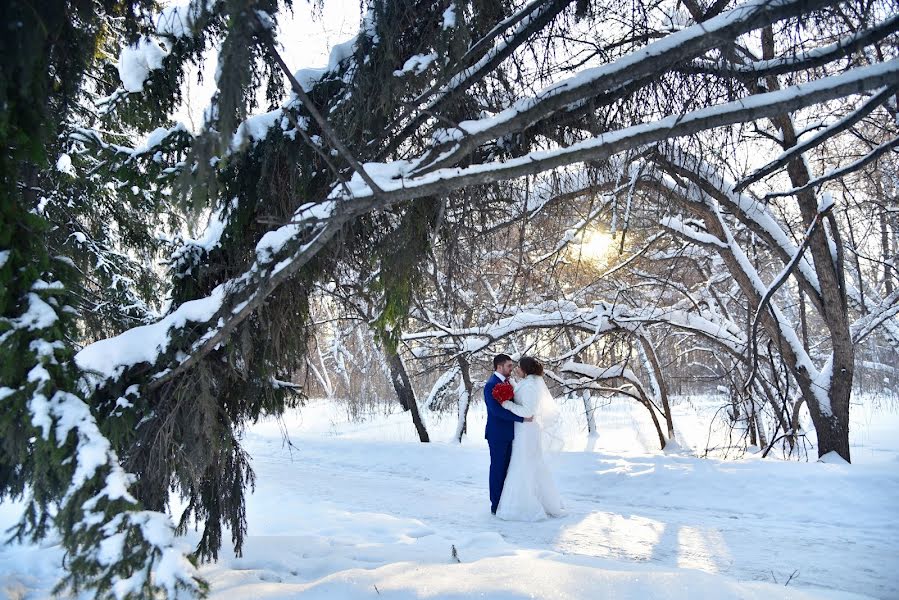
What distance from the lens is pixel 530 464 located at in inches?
258

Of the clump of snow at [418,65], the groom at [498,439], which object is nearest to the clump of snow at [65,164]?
the clump of snow at [418,65]

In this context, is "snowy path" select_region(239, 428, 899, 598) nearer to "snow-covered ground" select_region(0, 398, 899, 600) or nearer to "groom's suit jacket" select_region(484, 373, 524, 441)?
"snow-covered ground" select_region(0, 398, 899, 600)

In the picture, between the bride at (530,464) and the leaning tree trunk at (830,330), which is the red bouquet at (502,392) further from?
the leaning tree trunk at (830,330)

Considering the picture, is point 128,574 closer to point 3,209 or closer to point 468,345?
point 3,209

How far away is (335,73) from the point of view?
3.28m

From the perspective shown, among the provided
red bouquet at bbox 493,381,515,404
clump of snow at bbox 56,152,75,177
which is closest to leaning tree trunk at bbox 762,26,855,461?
red bouquet at bbox 493,381,515,404

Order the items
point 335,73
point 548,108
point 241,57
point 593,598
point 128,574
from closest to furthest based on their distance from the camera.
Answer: point 241,57, point 128,574, point 548,108, point 593,598, point 335,73

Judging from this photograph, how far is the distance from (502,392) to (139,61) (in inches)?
194

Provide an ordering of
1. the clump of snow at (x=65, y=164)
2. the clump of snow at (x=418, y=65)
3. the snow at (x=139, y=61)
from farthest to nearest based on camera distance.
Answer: the clump of snow at (x=65, y=164), the snow at (x=139, y=61), the clump of snow at (x=418, y=65)

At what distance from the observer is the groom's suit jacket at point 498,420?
6801mm

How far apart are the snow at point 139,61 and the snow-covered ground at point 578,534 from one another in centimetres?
236

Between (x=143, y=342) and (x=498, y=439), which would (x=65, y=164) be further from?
(x=498, y=439)

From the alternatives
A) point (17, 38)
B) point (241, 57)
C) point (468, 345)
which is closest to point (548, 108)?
point (241, 57)

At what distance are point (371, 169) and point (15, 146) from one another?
1424mm
